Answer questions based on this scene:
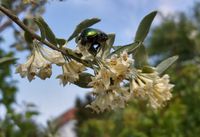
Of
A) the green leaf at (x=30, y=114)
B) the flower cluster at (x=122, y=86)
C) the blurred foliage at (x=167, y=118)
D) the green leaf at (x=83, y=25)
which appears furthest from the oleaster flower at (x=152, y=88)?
the green leaf at (x=30, y=114)

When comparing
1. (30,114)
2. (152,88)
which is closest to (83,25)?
(152,88)

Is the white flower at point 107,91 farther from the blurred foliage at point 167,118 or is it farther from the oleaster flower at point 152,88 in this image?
the blurred foliage at point 167,118

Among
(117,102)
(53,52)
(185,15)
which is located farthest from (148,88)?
(185,15)

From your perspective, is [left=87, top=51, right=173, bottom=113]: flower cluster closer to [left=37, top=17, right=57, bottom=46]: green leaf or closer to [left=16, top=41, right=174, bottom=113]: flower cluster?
[left=16, top=41, right=174, bottom=113]: flower cluster

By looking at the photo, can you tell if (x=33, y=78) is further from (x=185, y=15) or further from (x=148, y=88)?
(x=185, y=15)

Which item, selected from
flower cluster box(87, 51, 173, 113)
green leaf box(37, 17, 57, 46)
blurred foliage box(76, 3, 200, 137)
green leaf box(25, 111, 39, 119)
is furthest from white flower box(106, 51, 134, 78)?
green leaf box(25, 111, 39, 119)
